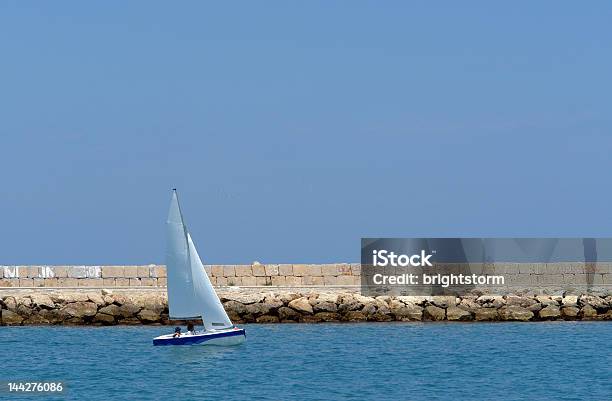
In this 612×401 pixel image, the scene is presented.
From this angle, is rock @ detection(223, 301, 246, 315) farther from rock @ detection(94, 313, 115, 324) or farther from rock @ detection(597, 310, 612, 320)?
rock @ detection(597, 310, 612, 320)

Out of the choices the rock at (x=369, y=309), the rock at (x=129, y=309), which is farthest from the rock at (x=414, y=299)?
the rock at (x=129, y=309)

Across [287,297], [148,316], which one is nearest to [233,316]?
[287,297]

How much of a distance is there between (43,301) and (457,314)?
13.9 meters

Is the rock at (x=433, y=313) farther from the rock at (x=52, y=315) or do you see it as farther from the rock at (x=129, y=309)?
the rock at (x=52, y=315)

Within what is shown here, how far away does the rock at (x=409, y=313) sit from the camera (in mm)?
46719

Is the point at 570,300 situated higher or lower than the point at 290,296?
lower

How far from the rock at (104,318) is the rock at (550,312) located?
1442 cm

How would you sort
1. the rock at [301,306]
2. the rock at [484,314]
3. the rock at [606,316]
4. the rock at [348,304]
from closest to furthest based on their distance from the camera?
the rock at [301,306], the rock at [348,304], the rock at [484,314], the rock at [606,316]

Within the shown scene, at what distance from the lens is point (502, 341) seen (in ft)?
140

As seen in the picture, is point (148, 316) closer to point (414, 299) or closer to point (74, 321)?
point (74, 321)

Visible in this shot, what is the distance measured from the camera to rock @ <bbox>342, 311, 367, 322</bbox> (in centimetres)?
4628

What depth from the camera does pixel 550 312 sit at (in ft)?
156

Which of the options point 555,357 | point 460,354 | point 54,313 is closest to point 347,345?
point 460,354

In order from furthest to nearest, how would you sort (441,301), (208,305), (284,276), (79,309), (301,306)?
(284,276)
(441,301)
(79,309)
(301,306)
(208,305)
